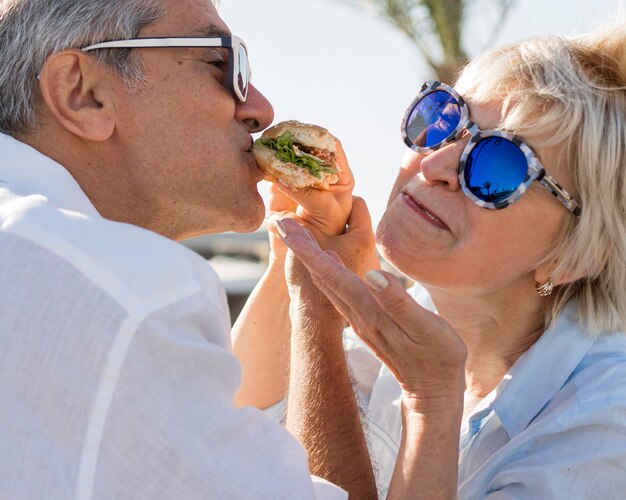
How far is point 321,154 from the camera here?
3.44m

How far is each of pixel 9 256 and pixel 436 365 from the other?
1259 millimetres

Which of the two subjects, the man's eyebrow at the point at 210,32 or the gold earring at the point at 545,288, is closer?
the man's eyebrow at the point at 210,32

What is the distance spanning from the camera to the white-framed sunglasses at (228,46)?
2832 mm

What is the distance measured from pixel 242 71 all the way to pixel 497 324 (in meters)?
1.38

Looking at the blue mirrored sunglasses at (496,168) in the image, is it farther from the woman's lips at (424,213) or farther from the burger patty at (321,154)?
the burger patty at (321,154)

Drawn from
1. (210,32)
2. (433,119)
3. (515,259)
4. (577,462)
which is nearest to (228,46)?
(210,32)

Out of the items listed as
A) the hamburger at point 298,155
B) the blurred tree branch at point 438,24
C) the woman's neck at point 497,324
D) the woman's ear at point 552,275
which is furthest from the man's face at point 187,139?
the blurred tree branch at point 438,24

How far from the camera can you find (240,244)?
14195 mm

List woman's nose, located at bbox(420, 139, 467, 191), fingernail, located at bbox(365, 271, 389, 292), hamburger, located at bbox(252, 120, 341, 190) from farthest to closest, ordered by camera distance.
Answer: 1. hamburger, located at bbox(252, 120, 341, 190)
2. woman's nose, located at bbox(420, 139, 467, 191)
3. fingernail, located at bbox(365, 271, 389, 292)

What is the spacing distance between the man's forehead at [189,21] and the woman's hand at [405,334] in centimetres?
91

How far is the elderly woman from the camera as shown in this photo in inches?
107

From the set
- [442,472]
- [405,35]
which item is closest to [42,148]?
[442,472]

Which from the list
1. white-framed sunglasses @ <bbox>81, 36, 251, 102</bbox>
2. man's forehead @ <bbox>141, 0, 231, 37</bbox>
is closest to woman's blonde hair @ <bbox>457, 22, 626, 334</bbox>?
white-framed sunglasses @ <bbox>81, 36, 251, 102</bbox>

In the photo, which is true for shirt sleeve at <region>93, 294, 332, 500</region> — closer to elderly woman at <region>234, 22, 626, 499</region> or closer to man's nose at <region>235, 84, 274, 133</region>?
elderly woman at <region>234, 22, 626, 499</region>
